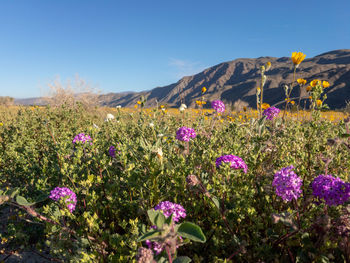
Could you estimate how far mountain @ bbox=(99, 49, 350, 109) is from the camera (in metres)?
18.6

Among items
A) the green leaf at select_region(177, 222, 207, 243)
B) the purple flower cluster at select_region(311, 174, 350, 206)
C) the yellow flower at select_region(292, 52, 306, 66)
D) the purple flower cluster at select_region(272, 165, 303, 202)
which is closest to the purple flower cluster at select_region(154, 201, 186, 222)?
the green leaf at select_region(177, 222, 207, 243)

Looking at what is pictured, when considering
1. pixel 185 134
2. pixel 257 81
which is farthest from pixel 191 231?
pixel 257 81

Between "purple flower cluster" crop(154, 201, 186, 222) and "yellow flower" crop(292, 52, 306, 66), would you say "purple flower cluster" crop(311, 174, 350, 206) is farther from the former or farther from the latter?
"yellow flower" crop(292, 52, 306, 66)

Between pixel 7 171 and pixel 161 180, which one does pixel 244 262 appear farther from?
pixel 7 171

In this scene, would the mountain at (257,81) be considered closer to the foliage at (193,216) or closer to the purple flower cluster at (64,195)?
the foliage at (193,216)

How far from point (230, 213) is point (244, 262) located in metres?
0.41

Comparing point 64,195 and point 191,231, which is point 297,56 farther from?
point 64,195

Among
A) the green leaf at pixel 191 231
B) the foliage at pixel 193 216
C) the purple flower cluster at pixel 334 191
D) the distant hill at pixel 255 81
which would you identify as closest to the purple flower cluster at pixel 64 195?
the foliage at pixel 193 216

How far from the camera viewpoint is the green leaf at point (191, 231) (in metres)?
0.90

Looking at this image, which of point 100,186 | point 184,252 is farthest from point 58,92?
point 184,252

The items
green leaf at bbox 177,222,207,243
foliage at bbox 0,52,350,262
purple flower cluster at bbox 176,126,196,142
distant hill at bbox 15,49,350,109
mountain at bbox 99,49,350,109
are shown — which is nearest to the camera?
green leaf at bbox 177,222,207,243

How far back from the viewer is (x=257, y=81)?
3.17m

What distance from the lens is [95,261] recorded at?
1464 mm

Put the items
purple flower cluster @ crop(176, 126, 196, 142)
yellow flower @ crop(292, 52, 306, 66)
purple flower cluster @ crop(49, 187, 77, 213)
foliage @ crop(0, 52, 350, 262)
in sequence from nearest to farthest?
1. foliage @ crop(0, 52, 350, 262)
2. purple flower cluster @ crop(49, 187, 77, 213)
3. purple flower cluster @ crop(176, 126, 196, 142)
4. yellow flower @ crop(292, 52, 306, 66)
